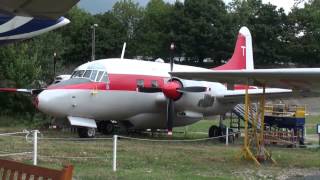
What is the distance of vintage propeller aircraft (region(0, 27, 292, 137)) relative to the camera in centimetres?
2186

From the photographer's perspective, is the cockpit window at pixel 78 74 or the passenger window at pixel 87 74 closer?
the passenger window at pixel 87 74

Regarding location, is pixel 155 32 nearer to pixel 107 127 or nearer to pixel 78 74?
pixel 107 127

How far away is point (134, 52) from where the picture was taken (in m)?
86.6

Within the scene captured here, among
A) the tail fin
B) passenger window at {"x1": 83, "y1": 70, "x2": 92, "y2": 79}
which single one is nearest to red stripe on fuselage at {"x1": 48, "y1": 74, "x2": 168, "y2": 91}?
passenger window at {"x1": 83, "y1": 70, "x2": 92, "y2": 79}

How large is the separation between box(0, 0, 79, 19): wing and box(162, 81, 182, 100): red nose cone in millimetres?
17866

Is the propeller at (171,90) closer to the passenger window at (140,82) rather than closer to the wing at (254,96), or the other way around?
the passenger window at (140,82)

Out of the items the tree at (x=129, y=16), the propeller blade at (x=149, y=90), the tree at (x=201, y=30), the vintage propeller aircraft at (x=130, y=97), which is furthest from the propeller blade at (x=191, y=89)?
the tree at (x=129, y=16)

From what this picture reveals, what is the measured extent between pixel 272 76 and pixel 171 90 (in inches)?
328

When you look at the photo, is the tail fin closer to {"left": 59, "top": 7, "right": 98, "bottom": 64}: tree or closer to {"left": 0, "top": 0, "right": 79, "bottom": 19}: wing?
{"left": 0, "top": 0, "right": 79, "bottom": 19}: wing

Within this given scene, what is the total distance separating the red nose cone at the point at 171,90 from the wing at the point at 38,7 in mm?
17866

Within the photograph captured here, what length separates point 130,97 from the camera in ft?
75.2

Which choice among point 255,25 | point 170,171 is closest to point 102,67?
point 170,171

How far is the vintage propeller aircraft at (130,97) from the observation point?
861 inches

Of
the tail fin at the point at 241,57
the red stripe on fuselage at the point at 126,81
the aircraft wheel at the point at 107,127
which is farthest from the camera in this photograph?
the tail fin at the point at 241,57
